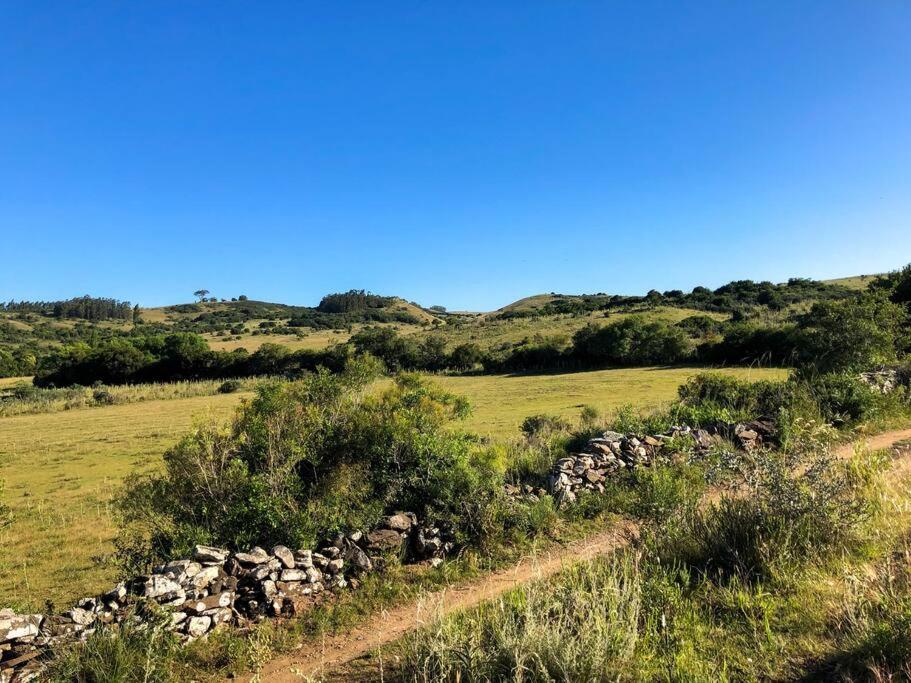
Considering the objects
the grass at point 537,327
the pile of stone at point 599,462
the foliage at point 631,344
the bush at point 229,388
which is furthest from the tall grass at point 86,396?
the pile of stone at point 599,462

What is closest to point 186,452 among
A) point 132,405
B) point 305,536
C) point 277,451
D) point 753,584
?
point 277,451

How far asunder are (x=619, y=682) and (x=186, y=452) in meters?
6.32

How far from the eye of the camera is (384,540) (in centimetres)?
670

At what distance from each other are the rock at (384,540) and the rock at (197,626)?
204 centimetres

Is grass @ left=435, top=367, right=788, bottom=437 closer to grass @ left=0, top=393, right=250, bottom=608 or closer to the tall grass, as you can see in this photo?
grass @ left=0, top=393, right=250, bottom=608

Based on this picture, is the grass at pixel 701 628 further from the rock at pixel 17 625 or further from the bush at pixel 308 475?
the rock at pixel 17 625

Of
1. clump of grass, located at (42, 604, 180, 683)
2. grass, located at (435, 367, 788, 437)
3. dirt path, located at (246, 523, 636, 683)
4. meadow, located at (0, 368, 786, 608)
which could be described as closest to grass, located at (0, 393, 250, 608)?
meadow, located at (0, 368, 786, 608)

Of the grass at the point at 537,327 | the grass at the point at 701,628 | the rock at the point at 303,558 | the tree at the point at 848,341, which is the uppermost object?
the grass at the point at 537,327

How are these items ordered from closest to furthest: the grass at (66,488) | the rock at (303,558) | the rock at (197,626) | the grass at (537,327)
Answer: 1. the rock at (197,626)
2. the rock at (303,558)
3. the grass at (66,488)
4. the grass at (537,327)

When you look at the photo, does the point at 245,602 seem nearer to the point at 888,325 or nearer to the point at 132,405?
the point at 888,325

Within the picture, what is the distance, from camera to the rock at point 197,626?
497cm

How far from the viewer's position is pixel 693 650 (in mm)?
3756

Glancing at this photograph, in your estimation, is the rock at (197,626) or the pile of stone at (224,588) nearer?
the pile of stone at (224,588)

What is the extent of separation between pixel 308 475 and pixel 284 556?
205cm
